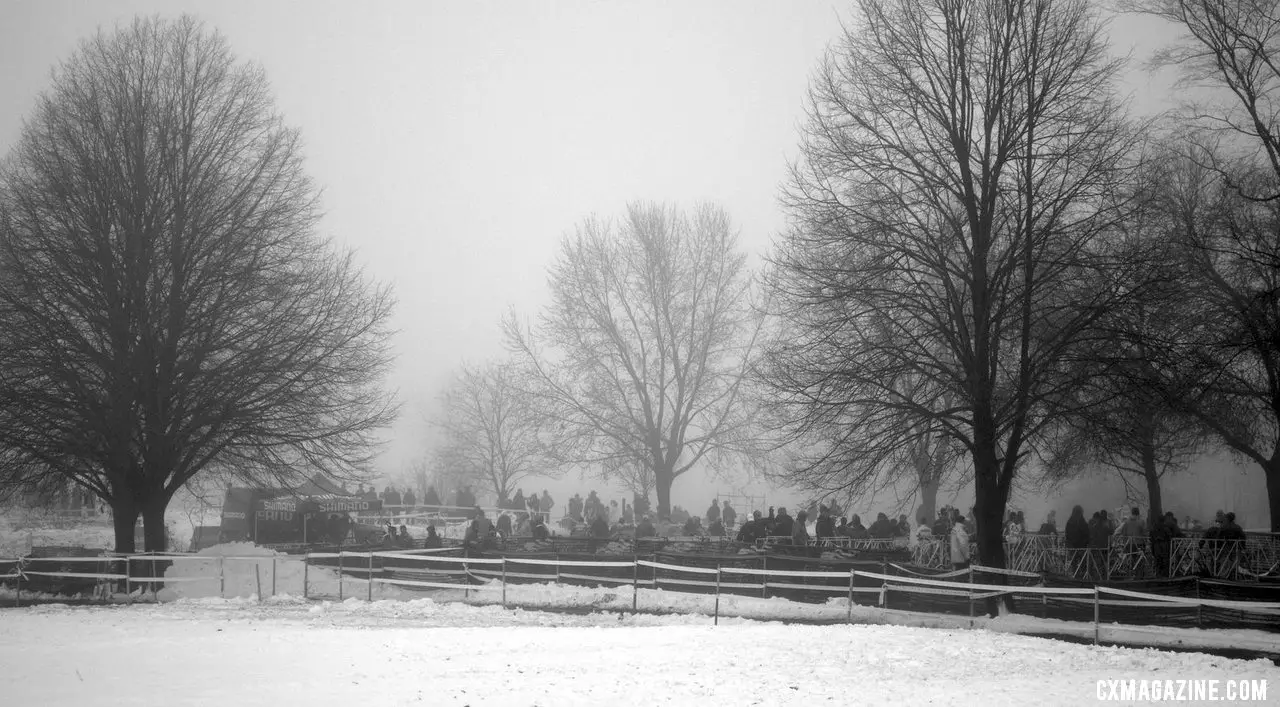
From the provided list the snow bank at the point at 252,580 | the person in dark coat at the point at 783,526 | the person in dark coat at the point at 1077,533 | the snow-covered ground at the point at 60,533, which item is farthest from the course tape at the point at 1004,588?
the snow-covered ground at the point at 60,533

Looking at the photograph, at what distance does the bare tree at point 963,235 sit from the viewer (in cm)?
1894

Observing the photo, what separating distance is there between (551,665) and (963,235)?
39.2 feet

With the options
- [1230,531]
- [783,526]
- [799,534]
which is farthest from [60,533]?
[1230,531]

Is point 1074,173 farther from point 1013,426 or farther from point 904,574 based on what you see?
point 904,574

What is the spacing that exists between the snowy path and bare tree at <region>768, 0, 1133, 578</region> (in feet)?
14.9

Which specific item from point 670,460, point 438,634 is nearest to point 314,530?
point 670,460

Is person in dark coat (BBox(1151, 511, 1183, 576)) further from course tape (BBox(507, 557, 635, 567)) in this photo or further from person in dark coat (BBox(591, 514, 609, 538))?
person in dark coat (BBox(591, 514, 609, 538))

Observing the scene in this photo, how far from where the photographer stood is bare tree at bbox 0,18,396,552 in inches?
966

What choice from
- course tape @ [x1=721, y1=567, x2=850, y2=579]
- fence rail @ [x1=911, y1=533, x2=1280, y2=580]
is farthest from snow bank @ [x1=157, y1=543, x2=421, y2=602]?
fence rail @ [x1=911, y1=533, x2=1280, y2=580]

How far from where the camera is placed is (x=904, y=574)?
22250mm

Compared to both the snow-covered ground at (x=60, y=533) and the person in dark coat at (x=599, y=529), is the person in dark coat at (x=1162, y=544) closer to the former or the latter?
the person in dark coat at (x=599, y=529)

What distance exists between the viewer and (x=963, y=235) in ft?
64.8

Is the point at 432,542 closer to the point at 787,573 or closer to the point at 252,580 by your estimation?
the point at 252,580

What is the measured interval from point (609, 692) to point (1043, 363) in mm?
11342
